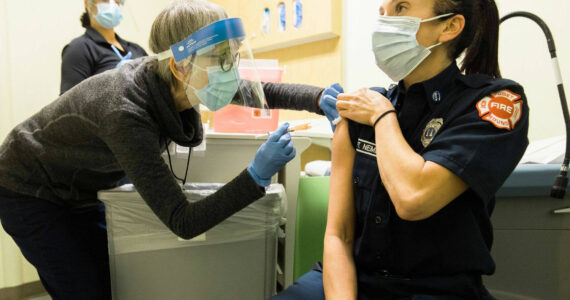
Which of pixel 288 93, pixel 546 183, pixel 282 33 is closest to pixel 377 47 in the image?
pixel 288 93

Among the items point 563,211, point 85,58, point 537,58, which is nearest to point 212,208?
point 563,211

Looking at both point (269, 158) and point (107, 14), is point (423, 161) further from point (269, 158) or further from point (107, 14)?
point (107, 14)

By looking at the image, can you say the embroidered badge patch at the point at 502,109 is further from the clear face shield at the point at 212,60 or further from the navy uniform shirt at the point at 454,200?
the clear face shield at the point at 212,60

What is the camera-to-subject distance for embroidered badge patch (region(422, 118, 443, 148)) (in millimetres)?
839

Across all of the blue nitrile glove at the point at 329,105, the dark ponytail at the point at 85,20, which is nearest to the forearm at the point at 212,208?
the blue nitrile glove at the point at 329,105

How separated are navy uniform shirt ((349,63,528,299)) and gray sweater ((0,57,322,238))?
379 millimetres

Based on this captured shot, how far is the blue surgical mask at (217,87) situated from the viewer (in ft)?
3.45

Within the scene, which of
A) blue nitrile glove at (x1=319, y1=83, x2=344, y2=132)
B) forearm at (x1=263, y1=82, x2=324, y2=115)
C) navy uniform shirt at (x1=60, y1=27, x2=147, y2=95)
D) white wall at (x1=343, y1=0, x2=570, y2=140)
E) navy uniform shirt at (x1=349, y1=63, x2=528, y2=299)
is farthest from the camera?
navy uniform shirt at (x1=60, y1=27, x2=147, y2=95)

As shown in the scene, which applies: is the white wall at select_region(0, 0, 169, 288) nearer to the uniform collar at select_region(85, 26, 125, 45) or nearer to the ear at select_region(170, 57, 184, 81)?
the uniform collar at select_region(85, 26, 125, 45)

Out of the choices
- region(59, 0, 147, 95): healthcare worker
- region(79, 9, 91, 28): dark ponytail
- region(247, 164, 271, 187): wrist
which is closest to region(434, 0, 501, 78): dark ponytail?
region(247, 164, 271, 187): wrist

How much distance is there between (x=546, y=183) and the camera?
3.89 ft

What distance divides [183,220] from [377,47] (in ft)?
2.43

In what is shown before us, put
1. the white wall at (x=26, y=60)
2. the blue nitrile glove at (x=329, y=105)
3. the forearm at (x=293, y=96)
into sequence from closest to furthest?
the blue nitrile glove at (x=329, y=105) → the forearm at (x=293, y=96) → the white wall at (x=26, y=60)

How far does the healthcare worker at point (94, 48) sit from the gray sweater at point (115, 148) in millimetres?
747
